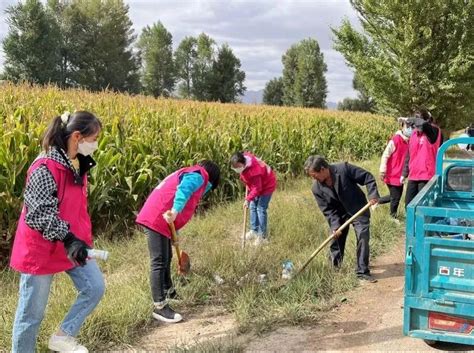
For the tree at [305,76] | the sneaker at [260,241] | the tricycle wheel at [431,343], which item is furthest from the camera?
the tree at [305,76]

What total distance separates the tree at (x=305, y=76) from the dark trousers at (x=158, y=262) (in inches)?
2049

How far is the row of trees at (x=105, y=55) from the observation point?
107ft

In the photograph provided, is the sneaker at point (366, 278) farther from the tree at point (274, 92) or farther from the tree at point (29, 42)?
the tree at point (274, 92)

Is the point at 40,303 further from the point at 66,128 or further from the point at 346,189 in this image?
the point at 346,189

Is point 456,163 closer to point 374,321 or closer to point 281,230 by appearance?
point 374,321

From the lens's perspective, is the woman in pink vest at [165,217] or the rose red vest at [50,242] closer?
the rose red vest at [50,242]

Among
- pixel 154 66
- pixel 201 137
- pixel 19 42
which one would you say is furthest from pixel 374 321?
pixel 154 66

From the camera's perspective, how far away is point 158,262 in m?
4.32

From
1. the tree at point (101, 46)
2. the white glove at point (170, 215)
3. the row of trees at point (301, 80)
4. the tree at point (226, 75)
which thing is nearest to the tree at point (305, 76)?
the row of trees at point (301, 80)

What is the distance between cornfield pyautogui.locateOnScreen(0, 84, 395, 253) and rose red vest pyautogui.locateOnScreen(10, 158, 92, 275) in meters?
2.40

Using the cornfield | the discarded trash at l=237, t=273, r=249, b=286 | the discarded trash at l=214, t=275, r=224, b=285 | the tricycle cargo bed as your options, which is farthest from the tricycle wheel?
the cornfield

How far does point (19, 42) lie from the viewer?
32375mm

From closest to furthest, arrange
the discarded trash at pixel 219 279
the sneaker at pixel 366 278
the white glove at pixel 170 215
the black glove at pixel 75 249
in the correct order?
the black glove at pixel 75 249 → the white glove at pixel 170 215 → the discarded trash at pixel 219 279 → the sneaker at pixel 366 278

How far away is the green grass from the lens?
12.9 feet
